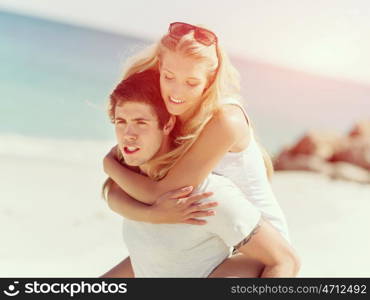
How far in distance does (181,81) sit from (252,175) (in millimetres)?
295

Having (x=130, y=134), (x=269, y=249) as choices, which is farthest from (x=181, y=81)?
(x=269, y=249)

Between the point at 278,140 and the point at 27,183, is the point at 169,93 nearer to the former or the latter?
the point at 27,183

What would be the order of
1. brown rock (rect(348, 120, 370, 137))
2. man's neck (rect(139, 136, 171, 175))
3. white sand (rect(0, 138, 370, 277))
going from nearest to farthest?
1. man's neck (rect(139, 136, 171, 175))
2. white sand (rect(0, 138, 370, 277))
3. brown rock (rect(348, 120, 370, 137))

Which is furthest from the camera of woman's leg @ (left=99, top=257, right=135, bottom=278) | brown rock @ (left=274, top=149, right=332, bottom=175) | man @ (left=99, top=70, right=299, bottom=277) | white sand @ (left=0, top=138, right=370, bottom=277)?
brown rock @ (left=274, top=149, right=332, bottom=175)

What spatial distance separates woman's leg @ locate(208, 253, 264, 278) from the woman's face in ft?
1.27

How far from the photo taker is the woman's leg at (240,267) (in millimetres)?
1673

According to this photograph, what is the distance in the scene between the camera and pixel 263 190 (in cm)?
174

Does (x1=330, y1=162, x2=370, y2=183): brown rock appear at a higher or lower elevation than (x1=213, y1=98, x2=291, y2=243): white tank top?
higher

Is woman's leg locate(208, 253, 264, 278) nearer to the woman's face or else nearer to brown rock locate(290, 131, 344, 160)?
the woman's face

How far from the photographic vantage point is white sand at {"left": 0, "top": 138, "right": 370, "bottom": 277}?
2619 millimetres

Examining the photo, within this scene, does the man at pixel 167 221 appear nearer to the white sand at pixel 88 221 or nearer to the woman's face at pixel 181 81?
the woman's face at pixel 181 81

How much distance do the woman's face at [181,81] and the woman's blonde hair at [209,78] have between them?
13 millimetres

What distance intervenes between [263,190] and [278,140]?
12.6 feet

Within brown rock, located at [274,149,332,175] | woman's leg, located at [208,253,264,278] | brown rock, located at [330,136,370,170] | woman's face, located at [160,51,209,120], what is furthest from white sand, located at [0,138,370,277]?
woman's face, located at [160,51,209,120]
